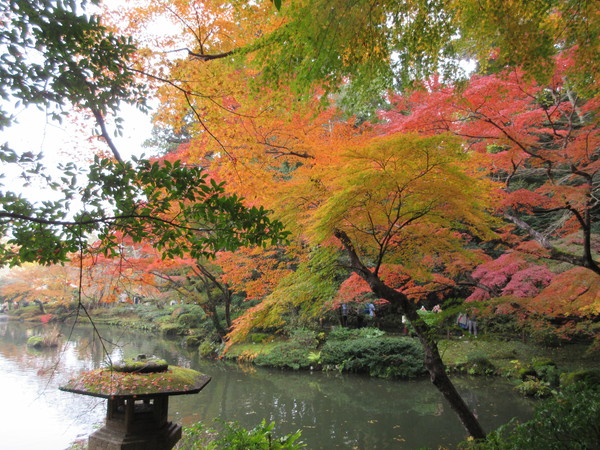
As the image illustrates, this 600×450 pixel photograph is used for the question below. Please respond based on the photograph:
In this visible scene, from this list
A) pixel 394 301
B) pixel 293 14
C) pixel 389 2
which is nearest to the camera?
pixel 293 14

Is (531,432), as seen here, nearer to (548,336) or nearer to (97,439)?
(97,439)

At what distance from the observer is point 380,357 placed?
32.9ft

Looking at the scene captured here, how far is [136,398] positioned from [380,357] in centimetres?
784

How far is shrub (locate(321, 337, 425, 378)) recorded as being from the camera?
970cm

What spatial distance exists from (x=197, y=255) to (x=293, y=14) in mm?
1682

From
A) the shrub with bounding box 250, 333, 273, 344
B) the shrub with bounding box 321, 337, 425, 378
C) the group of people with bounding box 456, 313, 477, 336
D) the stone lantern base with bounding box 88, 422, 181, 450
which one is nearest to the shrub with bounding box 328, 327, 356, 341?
the shrub with bounding box 321, 337, 425, 378

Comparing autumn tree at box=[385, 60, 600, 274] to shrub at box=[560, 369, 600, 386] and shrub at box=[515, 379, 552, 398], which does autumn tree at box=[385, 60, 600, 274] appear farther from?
shrub at box=[515, 379, 552, 398]

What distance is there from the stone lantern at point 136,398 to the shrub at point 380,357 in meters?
7.12

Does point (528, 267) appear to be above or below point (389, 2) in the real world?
below

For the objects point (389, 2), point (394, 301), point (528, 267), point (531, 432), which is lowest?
point (531, 432)

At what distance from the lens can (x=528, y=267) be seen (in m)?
7.65

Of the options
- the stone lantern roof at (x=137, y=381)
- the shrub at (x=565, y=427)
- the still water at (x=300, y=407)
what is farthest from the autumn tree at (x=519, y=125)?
the stone lantern roof at (x=137, y=381)

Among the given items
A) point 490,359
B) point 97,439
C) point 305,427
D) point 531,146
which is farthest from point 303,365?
point 531,146

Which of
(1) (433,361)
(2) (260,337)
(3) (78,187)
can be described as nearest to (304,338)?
(2) (260,337)
